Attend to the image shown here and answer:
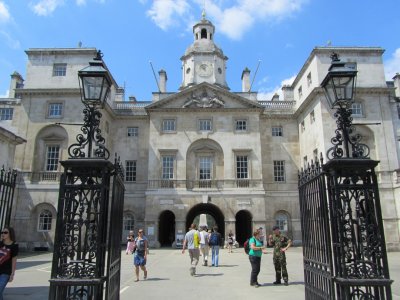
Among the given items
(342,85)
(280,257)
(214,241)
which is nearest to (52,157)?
(214,241)

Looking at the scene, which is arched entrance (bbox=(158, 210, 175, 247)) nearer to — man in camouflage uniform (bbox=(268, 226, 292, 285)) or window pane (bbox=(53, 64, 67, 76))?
window pane (bbox=(53, 64, 67, 76))

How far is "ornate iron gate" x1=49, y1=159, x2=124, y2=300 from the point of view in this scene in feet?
21.0

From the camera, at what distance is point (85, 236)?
659cm

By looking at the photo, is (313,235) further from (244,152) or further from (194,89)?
(194,89)

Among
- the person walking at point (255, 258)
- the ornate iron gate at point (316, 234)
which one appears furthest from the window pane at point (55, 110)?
the ornate iron gate at point (316, 234)

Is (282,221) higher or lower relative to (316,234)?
higher

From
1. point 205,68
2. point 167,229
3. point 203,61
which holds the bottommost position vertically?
point 167,229

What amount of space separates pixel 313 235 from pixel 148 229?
24920mm

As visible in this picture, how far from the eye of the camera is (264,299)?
9.58 m

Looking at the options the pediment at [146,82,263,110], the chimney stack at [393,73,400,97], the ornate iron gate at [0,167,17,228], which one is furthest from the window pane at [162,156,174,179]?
the ornate iron gate at [0,167,17,228]

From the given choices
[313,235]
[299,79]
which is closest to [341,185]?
[313,235]

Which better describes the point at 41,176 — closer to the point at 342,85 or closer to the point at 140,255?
the point at 140,255

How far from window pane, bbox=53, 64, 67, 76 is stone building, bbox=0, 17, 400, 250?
0.30 feet

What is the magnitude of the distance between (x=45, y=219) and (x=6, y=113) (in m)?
10.8
